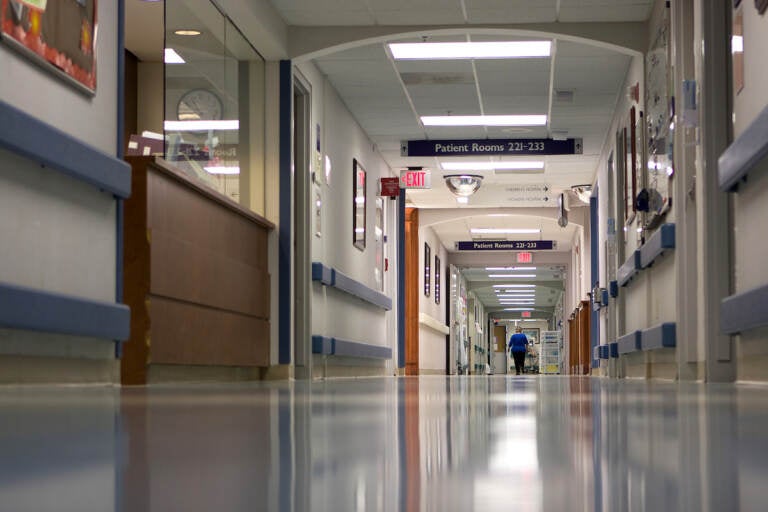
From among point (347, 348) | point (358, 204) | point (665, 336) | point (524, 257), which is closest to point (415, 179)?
point (358, 204)

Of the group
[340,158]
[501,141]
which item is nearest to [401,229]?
[501,141]

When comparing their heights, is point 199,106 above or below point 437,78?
below

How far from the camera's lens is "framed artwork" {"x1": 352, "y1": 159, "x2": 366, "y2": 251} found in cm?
1365

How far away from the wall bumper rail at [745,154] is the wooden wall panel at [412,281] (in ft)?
51.2

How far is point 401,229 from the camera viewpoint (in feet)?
59.0

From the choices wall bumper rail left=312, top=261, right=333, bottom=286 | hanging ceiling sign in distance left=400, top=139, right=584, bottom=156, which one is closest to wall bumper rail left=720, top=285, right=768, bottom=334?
wall bumper rail left=312, top=261, right=333, bottom=286

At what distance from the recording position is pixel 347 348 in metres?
12.5

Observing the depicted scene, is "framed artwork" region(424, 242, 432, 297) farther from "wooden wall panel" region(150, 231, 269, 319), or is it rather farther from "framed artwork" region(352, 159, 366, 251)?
"wooden wall panel" region(150, 231, 269, 319)

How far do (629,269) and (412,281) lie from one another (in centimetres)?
1145

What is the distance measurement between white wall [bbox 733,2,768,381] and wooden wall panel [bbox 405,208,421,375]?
50.3ft

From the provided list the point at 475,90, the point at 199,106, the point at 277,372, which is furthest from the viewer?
the point at 475,90

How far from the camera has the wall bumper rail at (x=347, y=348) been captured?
35.6 feet

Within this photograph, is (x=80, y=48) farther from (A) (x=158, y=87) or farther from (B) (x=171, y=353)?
(A) (x=158, y=87)

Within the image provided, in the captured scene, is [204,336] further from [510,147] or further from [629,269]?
[510,147]
